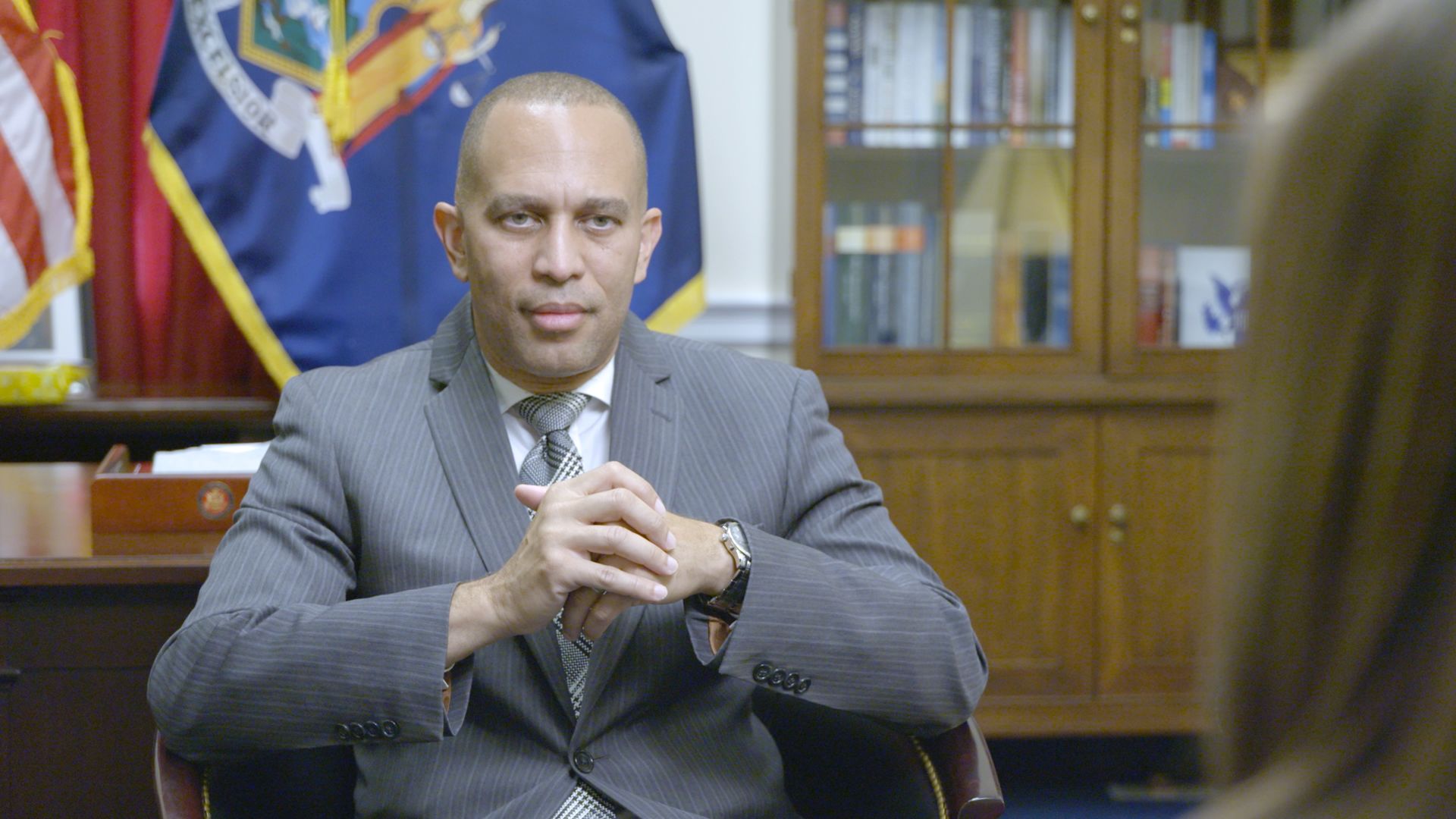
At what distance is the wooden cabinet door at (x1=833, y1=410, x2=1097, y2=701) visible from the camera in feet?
9.96

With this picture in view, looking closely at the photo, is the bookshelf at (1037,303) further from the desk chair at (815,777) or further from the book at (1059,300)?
the desk chair at (815,777)

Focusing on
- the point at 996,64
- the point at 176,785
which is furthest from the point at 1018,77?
the point at 176,785

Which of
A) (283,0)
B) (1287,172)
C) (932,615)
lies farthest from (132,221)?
(1287,172)

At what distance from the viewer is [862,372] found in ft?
10.2

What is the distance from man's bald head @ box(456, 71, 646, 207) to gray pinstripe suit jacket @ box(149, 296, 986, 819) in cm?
24

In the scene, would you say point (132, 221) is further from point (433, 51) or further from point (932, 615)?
point (932, 615)

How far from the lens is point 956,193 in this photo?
10.5 feet

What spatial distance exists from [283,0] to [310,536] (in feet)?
4.62

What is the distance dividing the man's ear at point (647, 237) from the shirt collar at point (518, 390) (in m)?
0.16

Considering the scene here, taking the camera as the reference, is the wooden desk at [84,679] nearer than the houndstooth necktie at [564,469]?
No

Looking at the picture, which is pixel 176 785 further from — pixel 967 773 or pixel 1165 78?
pixel 1165 78

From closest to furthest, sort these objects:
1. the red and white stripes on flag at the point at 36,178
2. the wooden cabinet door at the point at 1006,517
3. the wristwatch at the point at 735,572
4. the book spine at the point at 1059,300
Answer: the wristwatch at the point at 735,572 → the red and white stripes on flag at the point at 36,178 → the wooden cabinet door at the point at 1006,517 → the book spine at the point at 1059,300

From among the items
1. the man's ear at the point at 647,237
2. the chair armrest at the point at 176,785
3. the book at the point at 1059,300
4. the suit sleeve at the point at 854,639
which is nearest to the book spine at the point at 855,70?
the book at the point at 1059,300

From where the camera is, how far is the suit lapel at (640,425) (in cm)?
175
